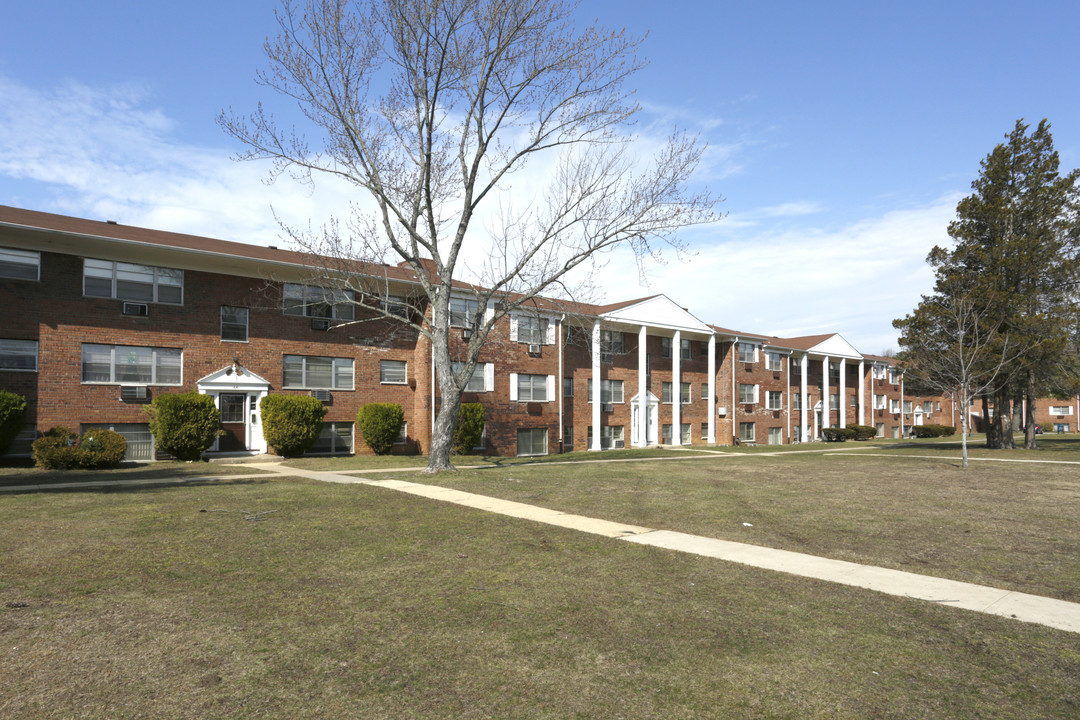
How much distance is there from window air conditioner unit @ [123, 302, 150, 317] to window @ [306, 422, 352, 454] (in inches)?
292

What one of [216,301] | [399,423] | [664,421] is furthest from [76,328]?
[664,421]

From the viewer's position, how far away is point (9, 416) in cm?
1895

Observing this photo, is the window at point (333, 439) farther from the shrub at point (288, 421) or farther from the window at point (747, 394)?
the window at point (747, 394)

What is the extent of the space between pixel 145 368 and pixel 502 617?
2144 centimetres

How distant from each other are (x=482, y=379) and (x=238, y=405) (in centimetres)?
1069

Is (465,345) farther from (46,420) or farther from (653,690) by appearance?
(653,690)

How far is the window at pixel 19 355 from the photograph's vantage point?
794 inches

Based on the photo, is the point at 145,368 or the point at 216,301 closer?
the point at 145,368

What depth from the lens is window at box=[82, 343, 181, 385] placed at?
2152 centimetres

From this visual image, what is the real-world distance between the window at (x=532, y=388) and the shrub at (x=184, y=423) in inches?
558

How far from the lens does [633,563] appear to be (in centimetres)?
765

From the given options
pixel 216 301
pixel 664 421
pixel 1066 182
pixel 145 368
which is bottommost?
pixel 664 421

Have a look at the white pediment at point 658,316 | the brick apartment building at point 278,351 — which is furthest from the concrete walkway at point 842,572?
the white pediment at point 658,316

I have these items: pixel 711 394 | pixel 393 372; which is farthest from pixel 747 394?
pixel 393 372
